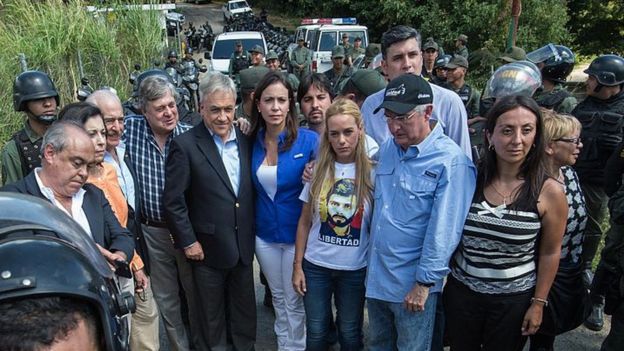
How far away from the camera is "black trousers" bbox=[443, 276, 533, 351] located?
242 centimetres

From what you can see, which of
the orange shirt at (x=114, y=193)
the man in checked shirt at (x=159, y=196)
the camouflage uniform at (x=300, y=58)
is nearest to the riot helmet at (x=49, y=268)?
the orange shirt at (x=114, y=193)

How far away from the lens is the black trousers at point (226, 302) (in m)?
3.12

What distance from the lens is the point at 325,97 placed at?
349 cm

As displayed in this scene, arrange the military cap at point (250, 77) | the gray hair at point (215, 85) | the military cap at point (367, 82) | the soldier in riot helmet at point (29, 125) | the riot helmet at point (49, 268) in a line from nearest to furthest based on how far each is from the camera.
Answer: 1. the riot helmet at point (49, 268)
2. the gray hair at point (215, 85)
3. the soldier in riot helmet at point (29, 125)
4. the military cap at point (367, 82)
5. the military cap at point (250, 77)

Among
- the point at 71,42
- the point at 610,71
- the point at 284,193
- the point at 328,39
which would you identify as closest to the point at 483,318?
the point at 284,193

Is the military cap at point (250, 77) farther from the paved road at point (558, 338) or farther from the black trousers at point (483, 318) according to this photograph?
the black trousers at point (483, 318)

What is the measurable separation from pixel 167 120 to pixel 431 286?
1870 mm

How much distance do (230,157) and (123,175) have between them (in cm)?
65

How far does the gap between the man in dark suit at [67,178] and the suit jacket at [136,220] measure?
1.62ft

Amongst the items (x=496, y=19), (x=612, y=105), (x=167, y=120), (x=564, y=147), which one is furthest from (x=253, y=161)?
(x=496, y=19)

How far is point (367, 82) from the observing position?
3771mm

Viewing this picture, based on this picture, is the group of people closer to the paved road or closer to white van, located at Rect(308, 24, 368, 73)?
the paved road

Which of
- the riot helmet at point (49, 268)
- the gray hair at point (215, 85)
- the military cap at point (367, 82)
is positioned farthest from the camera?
the military cap at point (367, 82)

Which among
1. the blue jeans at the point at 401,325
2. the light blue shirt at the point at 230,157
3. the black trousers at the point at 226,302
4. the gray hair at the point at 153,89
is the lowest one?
the black trousers at the point at 226,302
